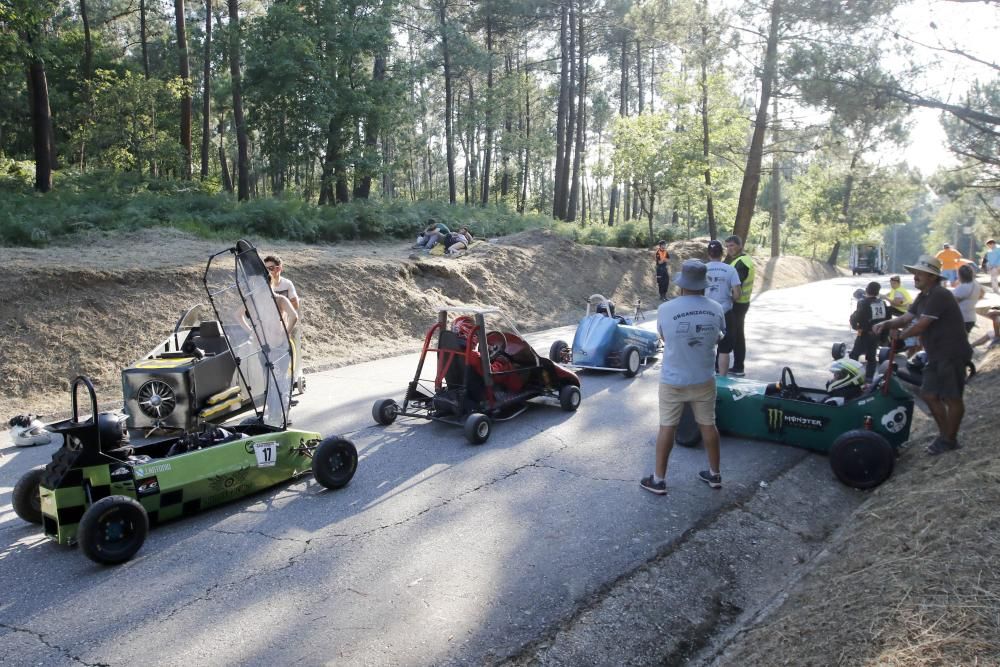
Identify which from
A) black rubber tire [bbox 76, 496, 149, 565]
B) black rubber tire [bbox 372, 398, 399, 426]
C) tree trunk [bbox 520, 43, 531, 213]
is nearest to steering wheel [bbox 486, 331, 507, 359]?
black rubber tire [bbox 372, 398, 399, 426]

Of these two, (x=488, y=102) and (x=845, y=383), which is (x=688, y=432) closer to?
(x=845, y=383)

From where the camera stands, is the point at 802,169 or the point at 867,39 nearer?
the point at 867,39

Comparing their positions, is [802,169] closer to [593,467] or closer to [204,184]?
[204,184]

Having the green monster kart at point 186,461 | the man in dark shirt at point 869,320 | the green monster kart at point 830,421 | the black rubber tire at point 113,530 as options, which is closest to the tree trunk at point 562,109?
the man in dark shirt at point 869,320

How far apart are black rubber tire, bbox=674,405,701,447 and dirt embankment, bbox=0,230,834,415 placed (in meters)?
7.31

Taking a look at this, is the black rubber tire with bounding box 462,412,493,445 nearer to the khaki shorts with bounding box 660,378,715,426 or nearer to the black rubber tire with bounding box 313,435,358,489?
the black rubber tire with bounding box 313,435,358,489

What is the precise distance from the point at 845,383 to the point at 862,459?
113cm

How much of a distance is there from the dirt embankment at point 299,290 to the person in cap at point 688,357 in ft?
26.4

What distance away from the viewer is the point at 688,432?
7504 millimetres

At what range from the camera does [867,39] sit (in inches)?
420

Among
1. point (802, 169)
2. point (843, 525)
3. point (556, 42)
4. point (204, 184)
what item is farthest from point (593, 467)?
point (802, 169)

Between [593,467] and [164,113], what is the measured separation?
28231 mm

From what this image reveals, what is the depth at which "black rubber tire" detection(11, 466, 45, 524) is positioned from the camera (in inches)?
214

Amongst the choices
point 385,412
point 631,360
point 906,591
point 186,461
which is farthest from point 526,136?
point 906,591
